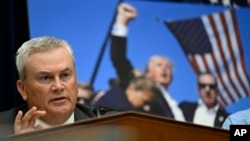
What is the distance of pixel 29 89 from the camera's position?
83.5 inches

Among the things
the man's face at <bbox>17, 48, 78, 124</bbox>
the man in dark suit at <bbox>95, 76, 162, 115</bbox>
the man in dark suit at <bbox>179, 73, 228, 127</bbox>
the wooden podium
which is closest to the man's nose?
the man's face at <bbox>17, 48, 78, 124</bbox>

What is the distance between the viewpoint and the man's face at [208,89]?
→ 12.5 feet

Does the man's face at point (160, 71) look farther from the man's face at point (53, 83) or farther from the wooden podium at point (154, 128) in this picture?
the wooden podium at point (154, 128)

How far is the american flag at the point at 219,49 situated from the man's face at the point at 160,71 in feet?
0.54

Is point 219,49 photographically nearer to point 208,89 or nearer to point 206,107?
point 208,89

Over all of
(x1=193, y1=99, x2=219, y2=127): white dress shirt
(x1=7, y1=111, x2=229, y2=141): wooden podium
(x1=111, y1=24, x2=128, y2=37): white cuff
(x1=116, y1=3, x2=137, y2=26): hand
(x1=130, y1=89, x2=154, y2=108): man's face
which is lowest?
(x1=193, y1=99, x2=219, y2=127): white dress shirt

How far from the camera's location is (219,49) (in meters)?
3.90

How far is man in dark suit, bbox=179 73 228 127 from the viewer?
3749mm

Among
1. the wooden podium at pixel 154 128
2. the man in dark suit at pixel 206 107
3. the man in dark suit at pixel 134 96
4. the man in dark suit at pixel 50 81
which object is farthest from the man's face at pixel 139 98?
the wooden podium at pixel 154 128

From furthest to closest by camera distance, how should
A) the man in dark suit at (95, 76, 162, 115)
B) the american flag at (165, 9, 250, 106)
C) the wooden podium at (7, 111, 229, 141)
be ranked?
the american flag at (165, 9, 250, 106), the man in dark suit at (95, 76, 162, 115), the wooden podium at (7, 111, 229, 141)

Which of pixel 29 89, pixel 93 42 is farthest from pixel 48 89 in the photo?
pixel 93 42

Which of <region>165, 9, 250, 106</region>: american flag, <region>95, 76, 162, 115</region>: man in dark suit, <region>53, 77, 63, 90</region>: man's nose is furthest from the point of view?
<region>165, 9, 250, 106</region>: american flag

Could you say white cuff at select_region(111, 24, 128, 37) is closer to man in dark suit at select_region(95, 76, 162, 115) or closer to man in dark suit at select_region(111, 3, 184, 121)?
man in dark suit at select_region(111, 3, 184, 121)

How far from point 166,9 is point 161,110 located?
0.66 m
